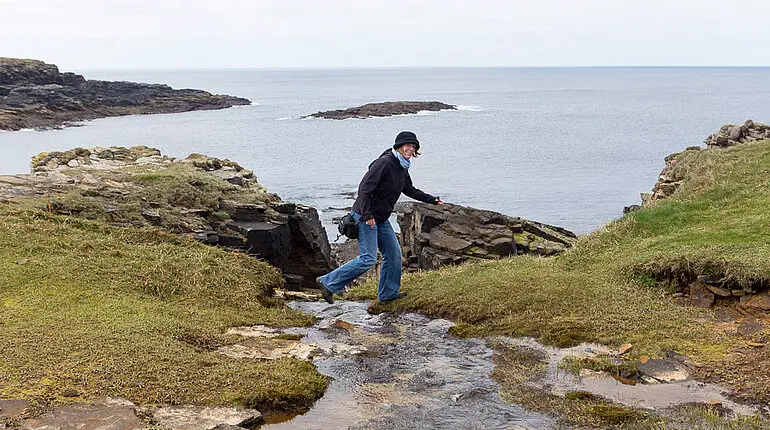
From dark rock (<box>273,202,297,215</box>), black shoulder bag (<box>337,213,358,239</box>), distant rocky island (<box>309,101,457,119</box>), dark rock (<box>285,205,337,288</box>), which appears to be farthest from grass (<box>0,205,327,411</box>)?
distant rocky island (<box>309,101,457,119</box>)

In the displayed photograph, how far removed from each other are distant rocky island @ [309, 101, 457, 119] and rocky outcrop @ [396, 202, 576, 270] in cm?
9440

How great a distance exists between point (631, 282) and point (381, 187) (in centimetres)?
422

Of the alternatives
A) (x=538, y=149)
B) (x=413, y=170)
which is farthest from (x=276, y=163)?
(x=538, y=149)

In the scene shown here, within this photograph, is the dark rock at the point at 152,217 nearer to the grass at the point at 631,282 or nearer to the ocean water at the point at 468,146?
the grass at the point at 631,282

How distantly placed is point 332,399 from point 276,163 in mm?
62711

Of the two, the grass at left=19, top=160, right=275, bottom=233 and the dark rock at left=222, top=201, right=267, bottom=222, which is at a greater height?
the grass at left=19, top=160, right=275, bottom=233

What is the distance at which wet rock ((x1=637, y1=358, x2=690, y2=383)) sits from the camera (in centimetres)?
780

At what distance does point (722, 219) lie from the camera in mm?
13430

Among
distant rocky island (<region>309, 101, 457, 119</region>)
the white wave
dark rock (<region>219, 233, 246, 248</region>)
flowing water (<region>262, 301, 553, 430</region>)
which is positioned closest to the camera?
flowing water (<region>262, 301, 553, 430</region>)

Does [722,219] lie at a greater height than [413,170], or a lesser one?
greater

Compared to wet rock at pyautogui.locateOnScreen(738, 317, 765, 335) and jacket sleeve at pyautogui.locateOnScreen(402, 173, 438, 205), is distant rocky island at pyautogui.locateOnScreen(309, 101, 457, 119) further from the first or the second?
wet rock at pyautogui.locateOnScreen(738, 317, 765, 335)

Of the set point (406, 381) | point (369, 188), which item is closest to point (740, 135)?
point (369, 188)

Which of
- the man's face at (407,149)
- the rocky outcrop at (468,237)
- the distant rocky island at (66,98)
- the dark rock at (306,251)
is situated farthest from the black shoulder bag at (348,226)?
the distant rocky island at (66,98)

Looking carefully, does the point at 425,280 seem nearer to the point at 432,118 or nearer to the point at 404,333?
the point at 404,333
